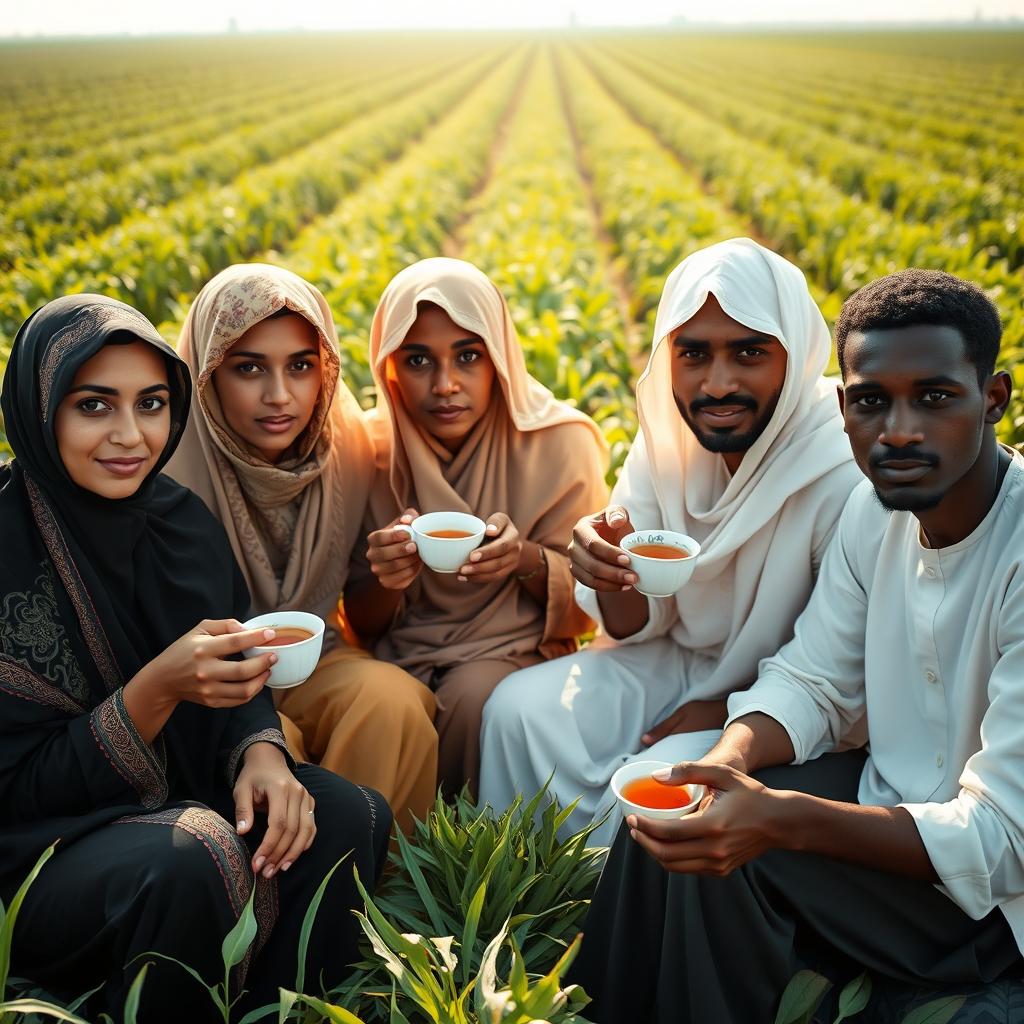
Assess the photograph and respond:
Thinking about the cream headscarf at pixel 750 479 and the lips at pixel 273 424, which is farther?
the lips at pixel 273 424

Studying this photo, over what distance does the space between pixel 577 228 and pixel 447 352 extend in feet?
30.0

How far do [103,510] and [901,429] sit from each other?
1.68m

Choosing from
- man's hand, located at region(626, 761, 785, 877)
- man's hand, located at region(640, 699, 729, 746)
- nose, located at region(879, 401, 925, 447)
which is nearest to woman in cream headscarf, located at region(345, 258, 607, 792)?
man's hand, located at region(640, 699, 729, 746)

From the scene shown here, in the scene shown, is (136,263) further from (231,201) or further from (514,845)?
(514,845)

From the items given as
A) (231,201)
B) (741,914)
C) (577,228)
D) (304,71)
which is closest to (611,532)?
(741,914)

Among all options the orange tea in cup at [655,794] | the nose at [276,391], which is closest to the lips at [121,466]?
the nose at [276,391]

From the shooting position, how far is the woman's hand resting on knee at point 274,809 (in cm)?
204

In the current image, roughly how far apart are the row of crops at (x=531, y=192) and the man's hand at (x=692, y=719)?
1.87 m

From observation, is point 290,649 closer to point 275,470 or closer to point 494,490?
point 275,470

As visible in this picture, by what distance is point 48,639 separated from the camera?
209cm

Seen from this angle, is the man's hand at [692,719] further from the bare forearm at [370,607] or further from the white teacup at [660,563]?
the bare forearm at [370,607]

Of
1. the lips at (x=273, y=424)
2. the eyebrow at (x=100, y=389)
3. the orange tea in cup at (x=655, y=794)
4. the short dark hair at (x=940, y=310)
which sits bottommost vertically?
the orange tea in cup at (x=655, y=794)

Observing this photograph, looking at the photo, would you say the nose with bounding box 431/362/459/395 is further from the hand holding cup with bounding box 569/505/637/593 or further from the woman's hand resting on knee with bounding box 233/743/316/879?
the woman's hand resting on knee with bounding box 233/743/316/879

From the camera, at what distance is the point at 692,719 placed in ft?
9.11
